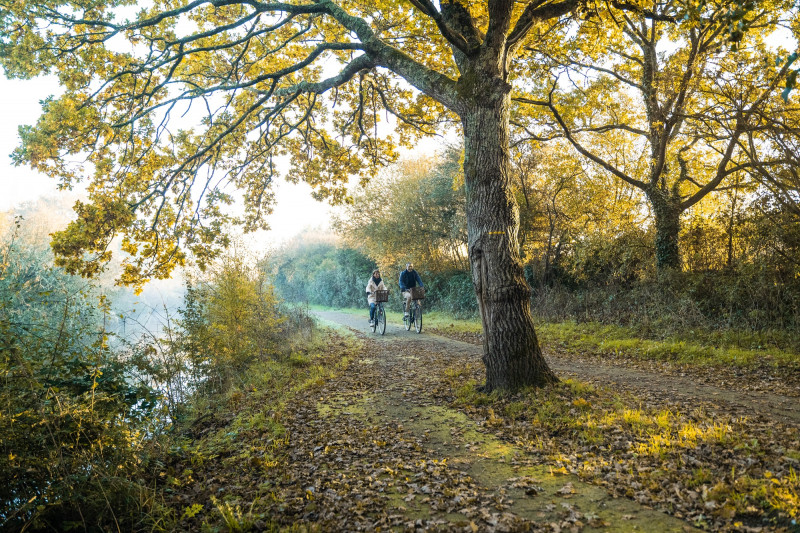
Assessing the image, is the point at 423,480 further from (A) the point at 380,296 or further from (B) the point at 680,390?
(A) the point at 380,296

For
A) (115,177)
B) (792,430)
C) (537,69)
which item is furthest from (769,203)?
(115,177)

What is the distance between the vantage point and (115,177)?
29.9 feet

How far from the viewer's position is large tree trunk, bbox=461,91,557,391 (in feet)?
22.2

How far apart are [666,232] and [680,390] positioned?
A: 7.69 metres

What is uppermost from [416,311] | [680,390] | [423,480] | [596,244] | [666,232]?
[666,232]

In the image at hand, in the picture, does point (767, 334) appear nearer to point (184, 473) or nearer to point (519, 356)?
point (519, 356)

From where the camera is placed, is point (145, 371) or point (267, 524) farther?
point (145, 371)

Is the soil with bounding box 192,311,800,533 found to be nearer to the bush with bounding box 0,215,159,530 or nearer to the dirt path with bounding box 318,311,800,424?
the dirt path with bounding box 318,311,800,424

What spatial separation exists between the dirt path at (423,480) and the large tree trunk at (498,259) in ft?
3.87

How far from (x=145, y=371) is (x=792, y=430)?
27.3ft

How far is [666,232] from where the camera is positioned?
13227 millimetres

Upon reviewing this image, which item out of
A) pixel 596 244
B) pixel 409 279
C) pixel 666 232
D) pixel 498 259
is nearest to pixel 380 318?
pixel 409 279

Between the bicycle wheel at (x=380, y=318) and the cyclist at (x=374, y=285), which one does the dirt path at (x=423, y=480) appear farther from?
the bicycle wheel at (x=380, y=318)

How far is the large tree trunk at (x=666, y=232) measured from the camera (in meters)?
13.1
